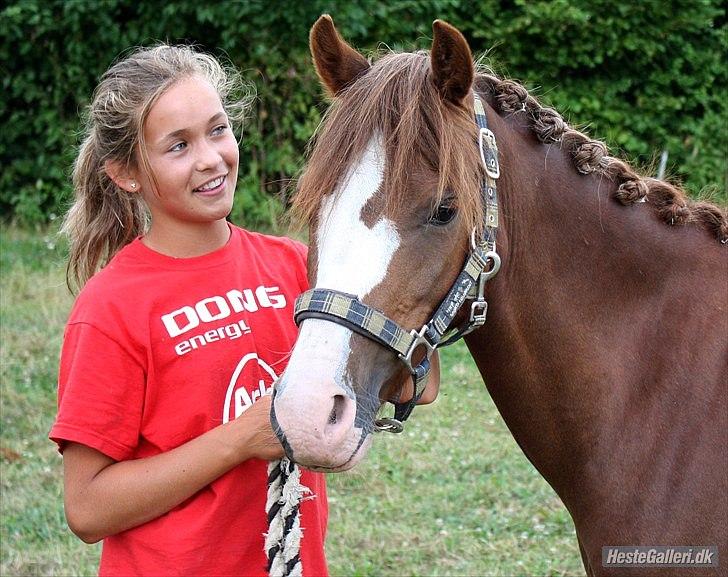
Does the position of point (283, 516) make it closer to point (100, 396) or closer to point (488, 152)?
point (100, 396)

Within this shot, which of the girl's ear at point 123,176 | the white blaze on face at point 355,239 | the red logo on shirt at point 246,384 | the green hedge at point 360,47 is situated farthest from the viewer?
the green hedge at point 360,47

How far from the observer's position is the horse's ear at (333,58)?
2.13m

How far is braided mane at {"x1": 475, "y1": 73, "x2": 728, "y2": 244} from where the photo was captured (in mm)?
2225

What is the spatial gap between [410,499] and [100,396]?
2.73 metres

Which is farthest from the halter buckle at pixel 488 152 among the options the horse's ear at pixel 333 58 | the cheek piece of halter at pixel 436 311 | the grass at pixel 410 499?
the grass at pixel 410 499

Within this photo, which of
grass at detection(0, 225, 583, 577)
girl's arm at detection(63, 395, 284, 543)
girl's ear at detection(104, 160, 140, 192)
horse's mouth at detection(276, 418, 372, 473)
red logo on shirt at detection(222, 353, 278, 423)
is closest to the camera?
horse's mouth at detection(276, 418, 372, 473)

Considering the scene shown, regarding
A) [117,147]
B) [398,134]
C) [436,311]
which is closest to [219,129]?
[117,147]

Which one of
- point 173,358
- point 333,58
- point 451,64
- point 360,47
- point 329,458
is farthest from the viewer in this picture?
point 360,47

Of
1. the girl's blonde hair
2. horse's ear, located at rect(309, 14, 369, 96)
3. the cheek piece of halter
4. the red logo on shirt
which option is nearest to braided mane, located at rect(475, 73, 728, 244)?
the cheek piece of halter

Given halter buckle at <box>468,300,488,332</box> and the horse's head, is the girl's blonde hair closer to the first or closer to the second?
the horse's head

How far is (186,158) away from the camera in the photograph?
2137 mm

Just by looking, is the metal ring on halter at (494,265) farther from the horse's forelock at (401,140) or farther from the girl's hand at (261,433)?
the girl's hand at (261,433)

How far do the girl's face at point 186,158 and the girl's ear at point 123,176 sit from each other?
35 mm

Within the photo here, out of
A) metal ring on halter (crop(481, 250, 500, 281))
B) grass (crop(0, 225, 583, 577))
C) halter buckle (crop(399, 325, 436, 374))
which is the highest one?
metal ring on halter (crop(481, 250, 500, 281))
